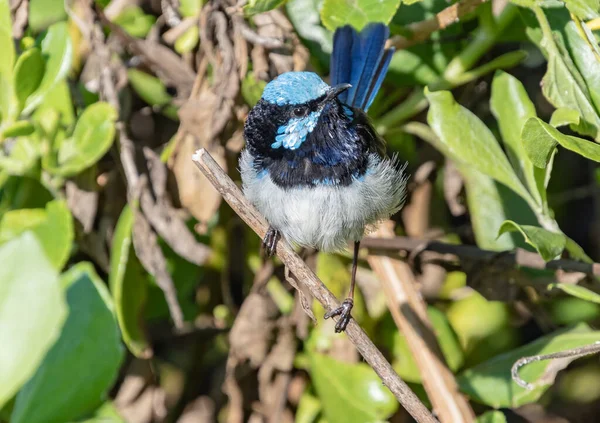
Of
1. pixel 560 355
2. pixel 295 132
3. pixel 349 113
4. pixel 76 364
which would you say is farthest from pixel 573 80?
pixel 76 364

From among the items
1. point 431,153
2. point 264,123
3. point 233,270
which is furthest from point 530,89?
point 233,270

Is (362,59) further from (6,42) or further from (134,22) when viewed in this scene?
(6,42)

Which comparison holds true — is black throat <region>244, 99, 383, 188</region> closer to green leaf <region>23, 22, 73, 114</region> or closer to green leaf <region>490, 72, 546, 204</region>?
green leaf <region>490, 72, 546, 204</region>

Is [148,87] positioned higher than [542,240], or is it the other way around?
[542,240]

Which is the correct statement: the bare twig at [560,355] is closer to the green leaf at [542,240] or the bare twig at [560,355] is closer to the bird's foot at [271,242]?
the green leaf at [542,240]

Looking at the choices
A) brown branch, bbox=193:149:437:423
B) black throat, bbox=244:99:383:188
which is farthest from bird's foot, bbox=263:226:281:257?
brown branch, bbox=193:149:437:423

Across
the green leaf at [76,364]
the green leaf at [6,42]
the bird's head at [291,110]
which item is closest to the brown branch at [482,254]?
the bird's head at [291,110]

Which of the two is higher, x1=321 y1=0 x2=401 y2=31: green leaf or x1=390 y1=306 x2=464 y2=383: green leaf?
x1=321 y1=0 x2=401 y2=31: green leaf

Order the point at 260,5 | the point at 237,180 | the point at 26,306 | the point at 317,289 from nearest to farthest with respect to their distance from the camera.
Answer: the point at 26,306 < the point at 317,289 < the point at 260,5 < the point at 237,180
